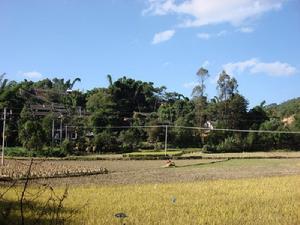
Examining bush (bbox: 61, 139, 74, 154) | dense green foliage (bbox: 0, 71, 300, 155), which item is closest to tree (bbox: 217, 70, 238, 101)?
dense green foliage (bbox: 0, 71, 300, 155)

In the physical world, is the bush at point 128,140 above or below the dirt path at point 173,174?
above

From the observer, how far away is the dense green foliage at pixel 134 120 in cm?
6384

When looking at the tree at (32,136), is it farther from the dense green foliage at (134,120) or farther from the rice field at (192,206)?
the rice field at (192,206)

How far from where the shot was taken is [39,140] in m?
53.2

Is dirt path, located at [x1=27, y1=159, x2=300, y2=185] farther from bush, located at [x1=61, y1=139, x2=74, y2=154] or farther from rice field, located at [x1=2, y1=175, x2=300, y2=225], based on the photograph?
bush, located at [x1=61, y1=139, x2=74, y2=154]

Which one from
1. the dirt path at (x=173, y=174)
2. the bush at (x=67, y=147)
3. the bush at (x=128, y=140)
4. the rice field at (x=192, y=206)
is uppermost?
the bush at (x=128, y=140)

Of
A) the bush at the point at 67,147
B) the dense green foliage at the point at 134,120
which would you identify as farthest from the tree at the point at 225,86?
the bush at the point at 67,147

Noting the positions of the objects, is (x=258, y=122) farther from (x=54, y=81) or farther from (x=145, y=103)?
(x=54, y=81)

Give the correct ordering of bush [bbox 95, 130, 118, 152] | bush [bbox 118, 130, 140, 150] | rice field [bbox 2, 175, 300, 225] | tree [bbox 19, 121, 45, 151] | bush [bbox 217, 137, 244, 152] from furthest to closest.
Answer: bush [bbox 217, 137, 244, 152], bush [bbox 118, 130, 140, 150], bush [bbox 95, 130, 118, 152], tree [bbox 19, 121, 45, 151], rice field [bbox 2, 175, 300, 225]

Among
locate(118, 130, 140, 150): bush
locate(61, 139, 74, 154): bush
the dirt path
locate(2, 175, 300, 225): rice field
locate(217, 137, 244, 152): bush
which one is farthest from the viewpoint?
locate(217, 137, 244, 152): bush

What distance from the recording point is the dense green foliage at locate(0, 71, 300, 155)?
63.8 meters

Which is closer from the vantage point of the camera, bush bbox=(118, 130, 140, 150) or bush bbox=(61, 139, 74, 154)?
bush bbox=(61, 139, 74, 154)

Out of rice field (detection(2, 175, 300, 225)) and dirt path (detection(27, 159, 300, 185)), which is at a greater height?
rice field (detection(2, 175, 300, 225))

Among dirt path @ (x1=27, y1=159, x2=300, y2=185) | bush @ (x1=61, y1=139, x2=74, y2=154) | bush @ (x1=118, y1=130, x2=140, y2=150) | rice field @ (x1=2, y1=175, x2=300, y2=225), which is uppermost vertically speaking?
bush @ (x1=118, y1=130, x2=140, y2=150)
